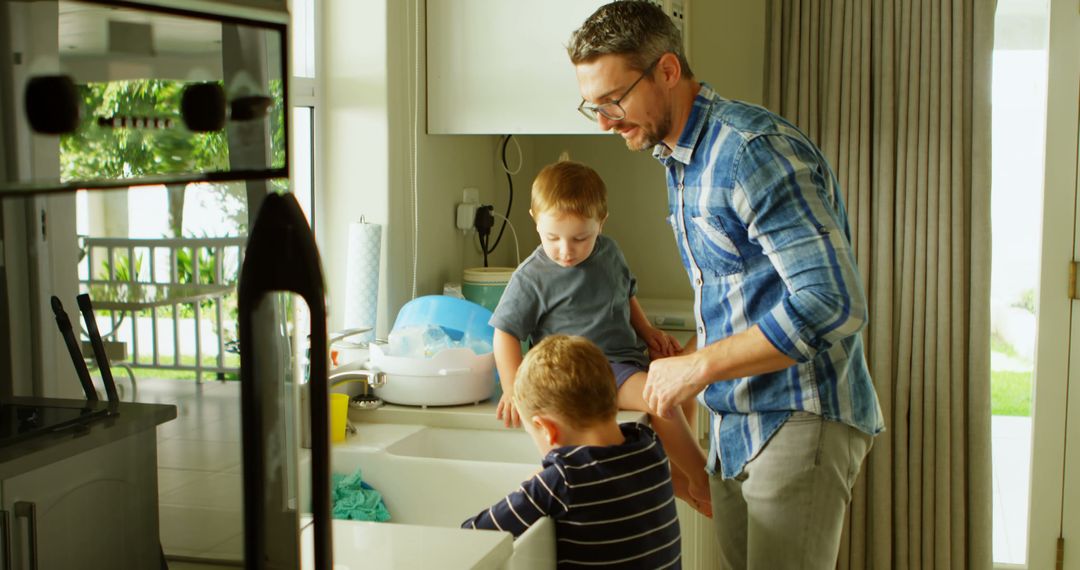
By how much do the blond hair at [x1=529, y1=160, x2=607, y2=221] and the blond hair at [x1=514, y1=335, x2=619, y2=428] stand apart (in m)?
0.47

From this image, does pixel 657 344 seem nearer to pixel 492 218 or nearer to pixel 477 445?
pixel 477 445

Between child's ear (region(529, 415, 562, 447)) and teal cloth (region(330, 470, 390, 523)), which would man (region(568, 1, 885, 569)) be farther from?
teal cloth (region(330, 470, 390, 523))

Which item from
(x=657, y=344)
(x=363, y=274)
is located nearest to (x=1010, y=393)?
(x=657, y=344)

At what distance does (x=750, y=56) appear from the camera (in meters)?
3.23

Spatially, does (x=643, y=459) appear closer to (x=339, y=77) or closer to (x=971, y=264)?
(x=339, y=77)

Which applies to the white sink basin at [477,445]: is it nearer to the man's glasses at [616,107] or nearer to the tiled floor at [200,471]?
the man's glasses at [616,107]

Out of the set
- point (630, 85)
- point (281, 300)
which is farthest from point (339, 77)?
point (281, 300)

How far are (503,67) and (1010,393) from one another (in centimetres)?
185

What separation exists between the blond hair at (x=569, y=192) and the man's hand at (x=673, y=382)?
1.88ft

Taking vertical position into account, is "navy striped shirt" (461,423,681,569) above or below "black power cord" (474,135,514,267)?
below

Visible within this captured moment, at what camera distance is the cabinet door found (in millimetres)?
441

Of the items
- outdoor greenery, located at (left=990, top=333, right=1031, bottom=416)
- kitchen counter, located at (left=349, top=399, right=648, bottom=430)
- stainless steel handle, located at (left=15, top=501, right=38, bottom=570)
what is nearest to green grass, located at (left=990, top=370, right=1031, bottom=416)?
outdoor greenery, located at (left=990, top=333, right=1031, bottom=416)

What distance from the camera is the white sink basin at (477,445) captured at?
7.13 ft

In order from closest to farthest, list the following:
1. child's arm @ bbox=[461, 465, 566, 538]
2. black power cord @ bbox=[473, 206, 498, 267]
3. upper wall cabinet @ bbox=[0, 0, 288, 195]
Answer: upper wall cabinet @ bbox=[0, 0, 288, 195]
child's arm @ bbox=[461, 465, 566, 538]
black power cord @ bbox=[473, 206, 498, 267]
